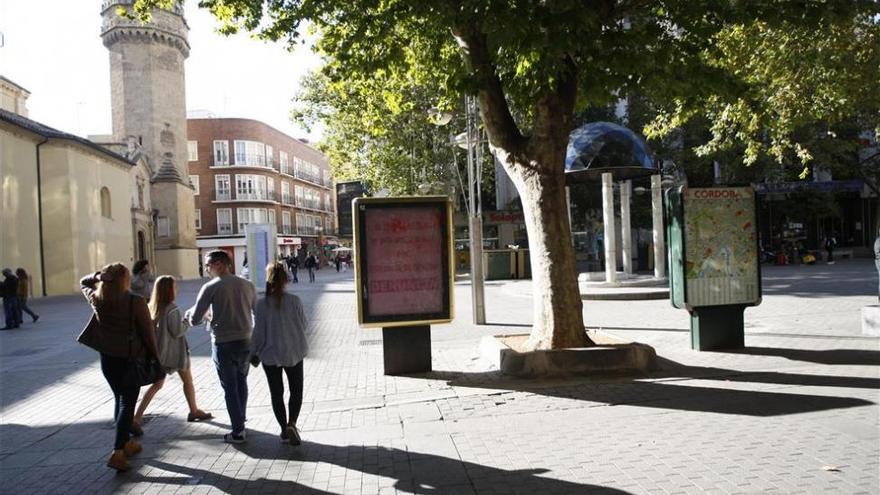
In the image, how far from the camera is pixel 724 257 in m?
8.52

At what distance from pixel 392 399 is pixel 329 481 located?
2275 millimetres

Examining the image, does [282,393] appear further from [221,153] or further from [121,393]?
[221,153]

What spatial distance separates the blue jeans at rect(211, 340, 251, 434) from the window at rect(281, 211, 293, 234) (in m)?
62.3

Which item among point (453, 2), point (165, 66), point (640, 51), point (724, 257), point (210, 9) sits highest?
point (165, 66)

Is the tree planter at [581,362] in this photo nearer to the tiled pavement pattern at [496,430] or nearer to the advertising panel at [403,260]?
the tiled pavement pattern at [496,430]

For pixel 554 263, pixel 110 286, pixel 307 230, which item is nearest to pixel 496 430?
pixel 554 263

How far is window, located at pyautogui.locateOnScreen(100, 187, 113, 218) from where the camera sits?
3453 centimetres

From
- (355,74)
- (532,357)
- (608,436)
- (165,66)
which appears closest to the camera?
(608,436)

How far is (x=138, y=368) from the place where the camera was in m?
5.05

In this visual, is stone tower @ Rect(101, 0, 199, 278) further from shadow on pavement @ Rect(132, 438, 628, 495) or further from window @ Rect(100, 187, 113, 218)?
shadow on pavement @ Rect(132, 438, 628, 495)

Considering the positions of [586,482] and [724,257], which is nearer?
[586,482]

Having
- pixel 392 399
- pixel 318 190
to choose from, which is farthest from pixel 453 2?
pixel 318 190

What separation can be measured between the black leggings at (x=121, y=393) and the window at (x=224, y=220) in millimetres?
58547

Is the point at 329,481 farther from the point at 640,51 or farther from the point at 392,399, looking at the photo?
the point at 640,51
